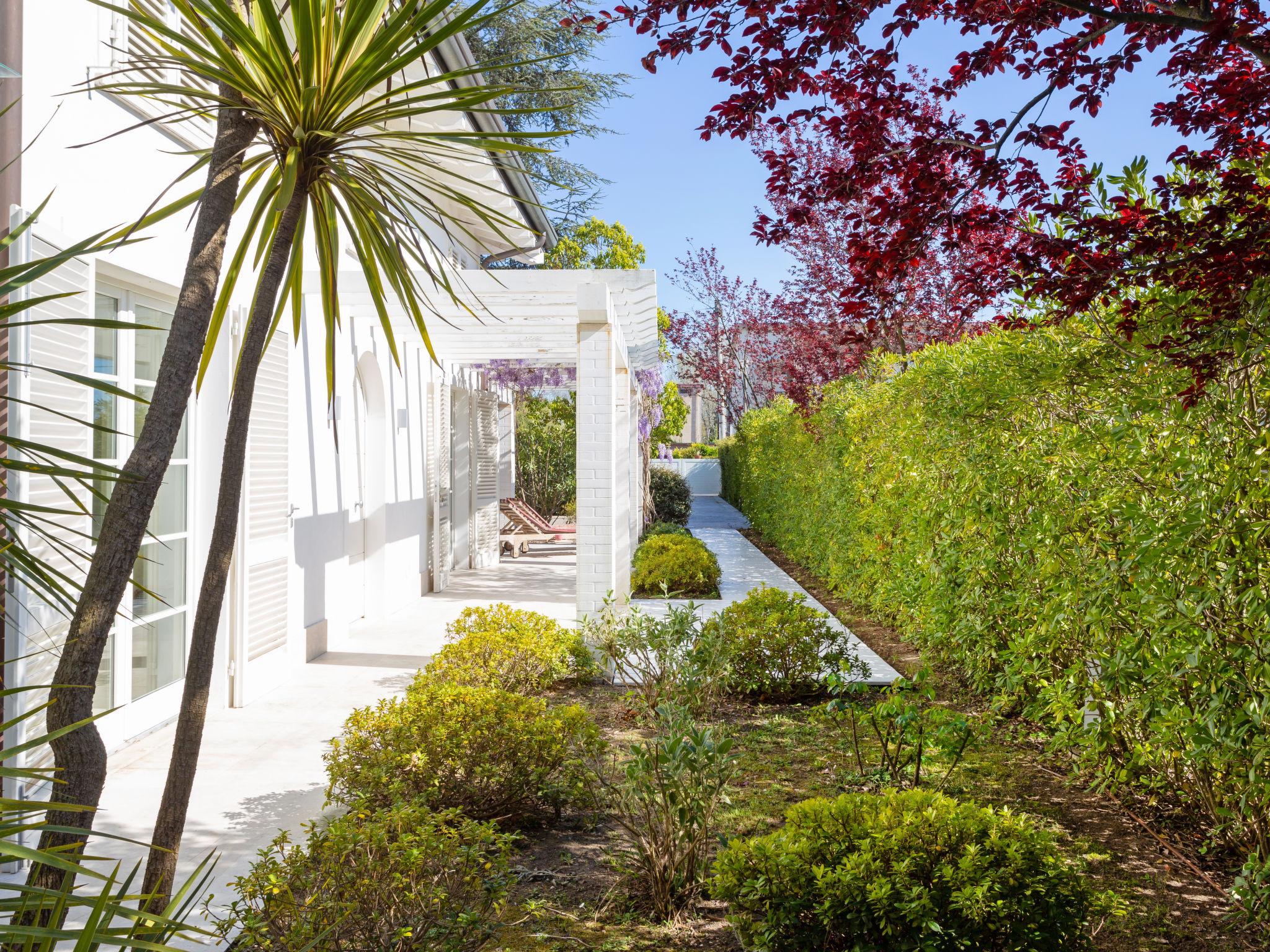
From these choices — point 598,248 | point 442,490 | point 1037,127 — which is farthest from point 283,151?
point 598,248

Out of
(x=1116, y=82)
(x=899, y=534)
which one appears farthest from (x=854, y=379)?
(x=1116, y=82)

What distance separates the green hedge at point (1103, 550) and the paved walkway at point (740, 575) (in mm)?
486

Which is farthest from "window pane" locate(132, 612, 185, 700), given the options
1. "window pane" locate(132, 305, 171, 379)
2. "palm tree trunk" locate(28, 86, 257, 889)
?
"palm tree trunk" locate(28, 86, 257, 889)

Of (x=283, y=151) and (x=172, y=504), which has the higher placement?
(x=283, y=151)

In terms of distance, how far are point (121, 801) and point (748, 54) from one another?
4.18 metres

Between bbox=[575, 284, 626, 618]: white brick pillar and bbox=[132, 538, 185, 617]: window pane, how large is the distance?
8.79 ft

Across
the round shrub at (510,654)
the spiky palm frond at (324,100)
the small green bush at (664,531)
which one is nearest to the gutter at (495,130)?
the spiky palm frond at (324,100)

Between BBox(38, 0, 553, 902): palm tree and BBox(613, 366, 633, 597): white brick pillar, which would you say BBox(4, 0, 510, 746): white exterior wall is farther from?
BBox(613, 366, 633, 597): white brick pillar

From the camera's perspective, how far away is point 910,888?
2.56 metres

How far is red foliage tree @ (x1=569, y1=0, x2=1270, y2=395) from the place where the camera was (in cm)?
263

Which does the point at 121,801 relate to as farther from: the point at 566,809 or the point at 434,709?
the point at 566,809

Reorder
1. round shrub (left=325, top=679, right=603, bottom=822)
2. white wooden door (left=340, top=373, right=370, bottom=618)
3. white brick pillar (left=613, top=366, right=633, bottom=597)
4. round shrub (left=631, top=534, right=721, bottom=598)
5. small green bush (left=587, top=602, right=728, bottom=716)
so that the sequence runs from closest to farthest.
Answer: round shrub (left=325, top=679, right=603, bottom=822)
small green bush (left=587, top=602, right=728, bottom=716)
white brick pillar (left=613, top=366, right=633, bottom=597)
white wooden door (left=340, top=373, right=370, bottom=618)
round shrub (left=631, top=534, right=721, bottom=598)

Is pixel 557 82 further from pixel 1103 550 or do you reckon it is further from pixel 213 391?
pixel 1103 550

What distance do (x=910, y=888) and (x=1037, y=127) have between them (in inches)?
99.9
